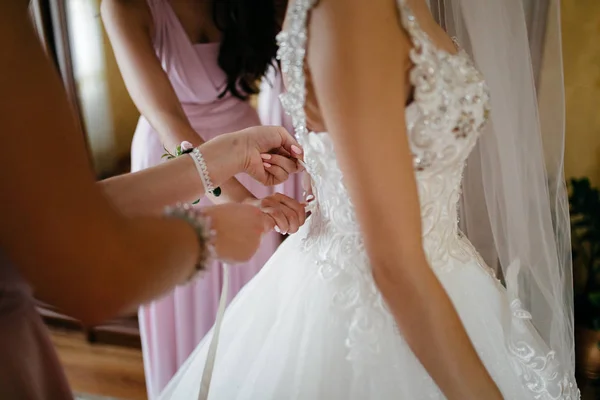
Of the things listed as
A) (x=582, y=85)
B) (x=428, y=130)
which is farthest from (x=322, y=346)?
(x=582, y=85)

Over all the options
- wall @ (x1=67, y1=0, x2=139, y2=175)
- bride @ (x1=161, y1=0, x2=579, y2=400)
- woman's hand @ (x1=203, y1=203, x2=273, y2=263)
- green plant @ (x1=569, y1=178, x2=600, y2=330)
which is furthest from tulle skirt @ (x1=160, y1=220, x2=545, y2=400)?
wall @ (x1=67, y1=0, x2=139, y2=175)

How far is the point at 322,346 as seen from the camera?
2.01ft

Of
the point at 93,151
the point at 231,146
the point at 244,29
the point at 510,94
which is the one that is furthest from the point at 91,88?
the point at 510,94

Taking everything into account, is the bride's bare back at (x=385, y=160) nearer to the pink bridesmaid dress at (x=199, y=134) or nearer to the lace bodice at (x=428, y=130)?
the lace bodice at (x=428, y=130)

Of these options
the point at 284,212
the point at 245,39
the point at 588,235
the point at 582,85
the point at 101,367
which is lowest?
the point at 101,367

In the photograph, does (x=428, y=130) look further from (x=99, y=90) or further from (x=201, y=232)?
(x=99, y=90)

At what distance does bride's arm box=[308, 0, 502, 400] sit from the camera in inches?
18.3

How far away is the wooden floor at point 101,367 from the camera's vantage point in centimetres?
156

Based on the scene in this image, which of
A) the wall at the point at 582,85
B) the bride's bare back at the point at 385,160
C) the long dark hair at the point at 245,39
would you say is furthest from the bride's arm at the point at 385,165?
the wall at the point at 582,85

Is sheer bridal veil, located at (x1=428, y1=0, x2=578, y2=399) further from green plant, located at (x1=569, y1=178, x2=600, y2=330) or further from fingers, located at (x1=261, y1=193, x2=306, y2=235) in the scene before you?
green plant, located at (x1=569, y1=178, x2=600, y2=330)

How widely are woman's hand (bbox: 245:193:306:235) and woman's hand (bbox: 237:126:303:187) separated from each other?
0.08m

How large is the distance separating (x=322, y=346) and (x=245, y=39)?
795mm

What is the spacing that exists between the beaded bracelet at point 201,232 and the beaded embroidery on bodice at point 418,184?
18cm

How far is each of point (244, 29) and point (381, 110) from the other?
779mm
